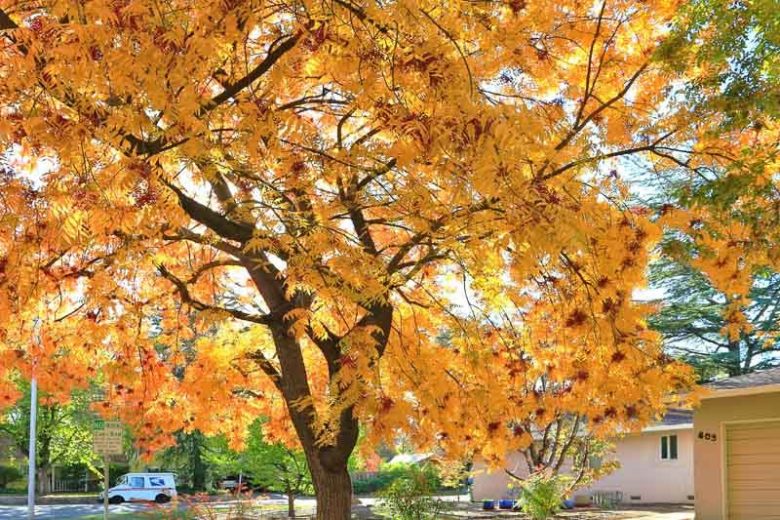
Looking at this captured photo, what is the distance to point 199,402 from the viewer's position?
1153cm

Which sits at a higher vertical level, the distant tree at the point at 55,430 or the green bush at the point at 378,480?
the distant tree at the point at 55,430

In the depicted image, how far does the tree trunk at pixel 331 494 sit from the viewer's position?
9.26 m

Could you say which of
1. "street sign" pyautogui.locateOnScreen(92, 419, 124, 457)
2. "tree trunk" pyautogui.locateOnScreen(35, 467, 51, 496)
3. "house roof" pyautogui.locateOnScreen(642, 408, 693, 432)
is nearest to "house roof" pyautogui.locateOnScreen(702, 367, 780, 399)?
"street sign" pyautogui.locateOnScreen(92, 419, 124, 457)

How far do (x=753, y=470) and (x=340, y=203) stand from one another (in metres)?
14.4

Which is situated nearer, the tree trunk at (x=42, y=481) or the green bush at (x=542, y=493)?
the green bush at (x=542, y=493)

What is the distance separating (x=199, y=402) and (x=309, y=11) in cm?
766

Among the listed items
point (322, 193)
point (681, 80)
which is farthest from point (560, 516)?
point (322, 193)

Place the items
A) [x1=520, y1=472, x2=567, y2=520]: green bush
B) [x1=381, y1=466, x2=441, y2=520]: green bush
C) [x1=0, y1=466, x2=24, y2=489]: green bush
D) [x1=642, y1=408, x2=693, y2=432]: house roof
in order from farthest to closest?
[x1=0, y1=466, x2=24, y2=489]: green bush → [x1=642, y1=408, x2=693, y2=432]: house roof → [x1=520, y1=472, x2=567, y2=520]: green bush → [x1=381, y1=466, x2=441, y2=520]: green bush

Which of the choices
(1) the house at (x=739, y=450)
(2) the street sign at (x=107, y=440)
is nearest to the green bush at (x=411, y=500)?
(2) the street sign at (x=107, y=440)

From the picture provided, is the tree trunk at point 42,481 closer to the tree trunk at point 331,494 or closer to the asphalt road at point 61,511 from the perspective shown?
the asphalt road at point 61,511

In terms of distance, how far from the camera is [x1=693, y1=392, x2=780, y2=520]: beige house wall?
17797mm

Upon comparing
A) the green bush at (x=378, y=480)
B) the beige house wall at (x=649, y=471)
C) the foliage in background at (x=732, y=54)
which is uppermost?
the foliage in background at (x=732, y=54)

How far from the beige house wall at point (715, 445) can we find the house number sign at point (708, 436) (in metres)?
0.03

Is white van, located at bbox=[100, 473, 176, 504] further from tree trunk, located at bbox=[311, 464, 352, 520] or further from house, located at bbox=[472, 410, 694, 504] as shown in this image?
tree trunk, located at bbox=[311, 464, 352, 520]
